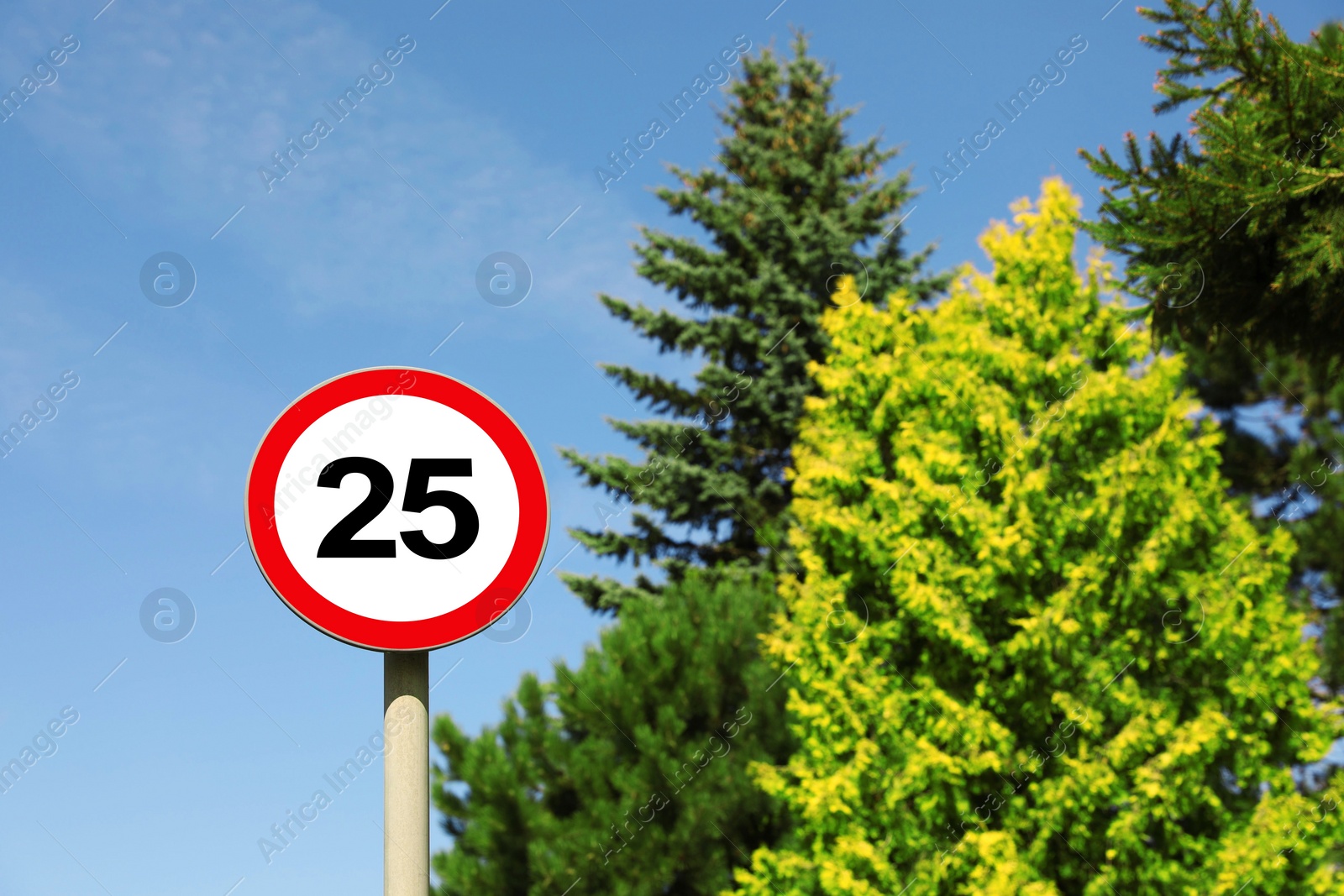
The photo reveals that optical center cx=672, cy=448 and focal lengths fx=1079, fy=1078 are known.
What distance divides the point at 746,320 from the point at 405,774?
19954 millimetres

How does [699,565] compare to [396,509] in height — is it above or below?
above

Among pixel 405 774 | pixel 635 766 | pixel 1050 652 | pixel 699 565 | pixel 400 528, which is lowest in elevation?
pixel 1050 652

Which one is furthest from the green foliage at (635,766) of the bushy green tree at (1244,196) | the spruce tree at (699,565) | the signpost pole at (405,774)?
the signpost pole at (405,774)

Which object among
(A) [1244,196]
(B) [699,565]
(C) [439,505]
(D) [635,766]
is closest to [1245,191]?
(A) [1244,196]

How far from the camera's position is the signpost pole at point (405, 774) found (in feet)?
8.43

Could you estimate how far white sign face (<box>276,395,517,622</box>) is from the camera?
2666mm

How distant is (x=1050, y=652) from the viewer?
37.3 feet

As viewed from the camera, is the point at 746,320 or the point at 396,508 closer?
the point at 396,508

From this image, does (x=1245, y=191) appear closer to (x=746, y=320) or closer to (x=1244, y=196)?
(x=1244, y=196)

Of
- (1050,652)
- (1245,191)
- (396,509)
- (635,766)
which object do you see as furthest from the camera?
(635,766)

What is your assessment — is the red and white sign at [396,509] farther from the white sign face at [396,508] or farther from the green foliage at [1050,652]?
the green foliage at [1050,652]

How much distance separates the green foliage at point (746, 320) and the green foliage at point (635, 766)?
3.96 m

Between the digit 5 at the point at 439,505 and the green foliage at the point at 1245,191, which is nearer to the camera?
the digit 5 at the point at 439,505

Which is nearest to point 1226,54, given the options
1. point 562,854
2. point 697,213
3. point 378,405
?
point 378,405
